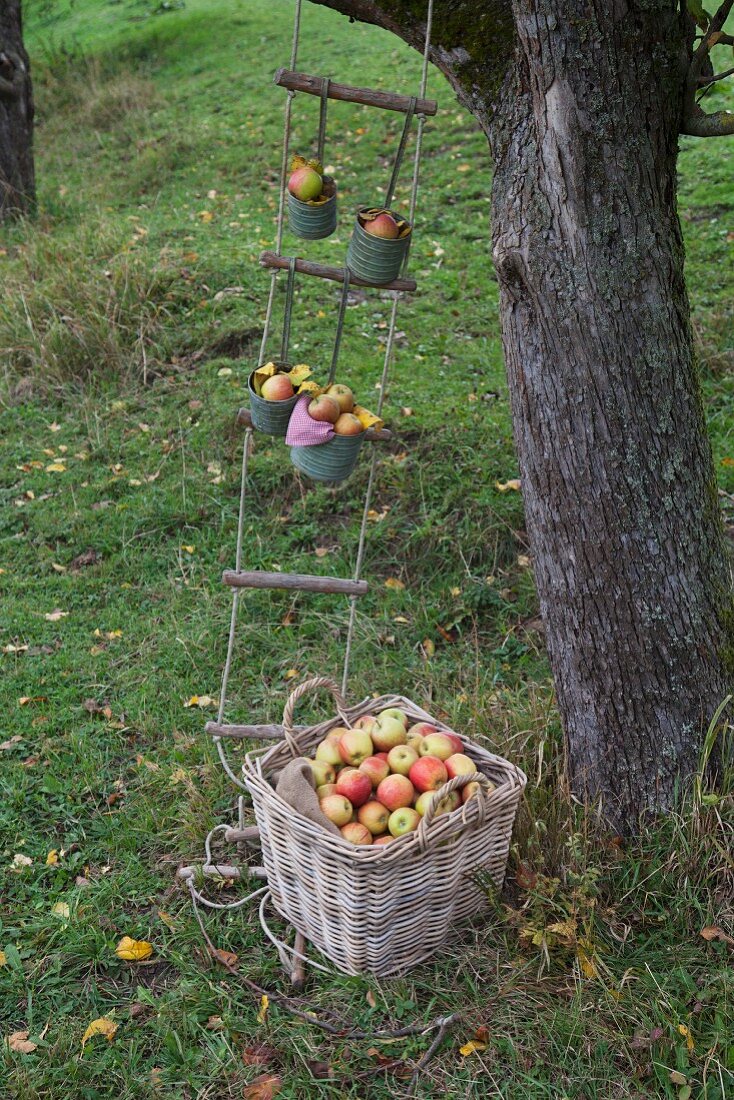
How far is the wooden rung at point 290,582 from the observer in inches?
123

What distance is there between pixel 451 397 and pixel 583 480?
2858 mm

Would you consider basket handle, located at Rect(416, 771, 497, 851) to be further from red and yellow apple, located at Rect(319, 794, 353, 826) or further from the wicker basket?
red and yellow apple, located at Rect(319, 794, 353, 826)

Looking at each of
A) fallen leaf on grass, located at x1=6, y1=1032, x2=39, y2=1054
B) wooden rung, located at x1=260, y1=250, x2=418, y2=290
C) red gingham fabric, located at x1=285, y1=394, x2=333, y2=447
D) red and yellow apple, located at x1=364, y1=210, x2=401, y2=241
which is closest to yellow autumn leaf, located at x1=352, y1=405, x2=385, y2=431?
red gingham fabric, located at x1=285, y1=394, x2=333, y2=447

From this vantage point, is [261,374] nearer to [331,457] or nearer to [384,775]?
[331,457]

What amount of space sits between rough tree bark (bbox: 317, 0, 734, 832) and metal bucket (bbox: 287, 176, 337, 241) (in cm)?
52

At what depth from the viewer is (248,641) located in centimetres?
431

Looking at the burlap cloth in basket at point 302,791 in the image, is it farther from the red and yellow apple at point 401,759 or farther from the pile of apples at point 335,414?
the pile of apples at point 335,414

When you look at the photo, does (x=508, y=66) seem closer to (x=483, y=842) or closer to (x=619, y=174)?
(x=619, y=174)

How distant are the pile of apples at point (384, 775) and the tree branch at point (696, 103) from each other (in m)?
1.88

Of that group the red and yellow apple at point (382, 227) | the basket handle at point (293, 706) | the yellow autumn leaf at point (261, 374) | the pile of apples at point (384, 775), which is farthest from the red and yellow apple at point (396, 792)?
the red and yellow apple at point (382, 227)

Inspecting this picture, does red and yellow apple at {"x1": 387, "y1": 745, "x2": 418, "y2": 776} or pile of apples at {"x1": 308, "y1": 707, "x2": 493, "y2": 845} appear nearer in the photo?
pile of apples at {"x1": 308, "y1": 707, "x2": 493, "y2": 845}

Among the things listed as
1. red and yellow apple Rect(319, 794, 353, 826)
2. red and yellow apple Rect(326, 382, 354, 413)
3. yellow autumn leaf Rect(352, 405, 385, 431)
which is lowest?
red and yellow apple Rect(319, 794, 353, 826)

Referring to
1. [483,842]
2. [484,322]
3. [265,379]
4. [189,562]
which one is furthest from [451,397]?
[483,842]

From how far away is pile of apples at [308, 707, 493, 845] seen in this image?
2.72m
